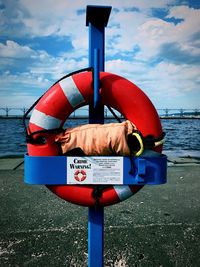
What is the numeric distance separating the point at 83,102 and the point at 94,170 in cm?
47

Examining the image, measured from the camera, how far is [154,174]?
1.80m

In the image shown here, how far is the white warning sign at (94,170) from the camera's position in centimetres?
178

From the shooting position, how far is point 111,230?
126 inches

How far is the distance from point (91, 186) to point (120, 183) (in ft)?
0.63

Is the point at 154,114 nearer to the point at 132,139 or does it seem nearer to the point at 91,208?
the point at 132,139

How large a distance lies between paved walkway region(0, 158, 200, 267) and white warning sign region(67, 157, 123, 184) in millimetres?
1146

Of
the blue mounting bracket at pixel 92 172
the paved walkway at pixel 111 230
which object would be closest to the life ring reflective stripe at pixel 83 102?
the blue mounting bracket at pixel 92 172

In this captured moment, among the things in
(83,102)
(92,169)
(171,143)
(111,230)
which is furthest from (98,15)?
(171,143)

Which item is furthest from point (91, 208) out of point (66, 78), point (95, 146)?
point (66, 78)

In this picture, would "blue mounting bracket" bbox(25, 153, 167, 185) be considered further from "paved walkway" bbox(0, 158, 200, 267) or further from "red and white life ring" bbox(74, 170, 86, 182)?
"paved walkway" bbox(0, 158, 200, 267)

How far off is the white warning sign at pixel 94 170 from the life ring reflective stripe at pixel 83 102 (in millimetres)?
68

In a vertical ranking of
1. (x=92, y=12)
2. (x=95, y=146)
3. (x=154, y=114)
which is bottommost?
(x=95, y=146)

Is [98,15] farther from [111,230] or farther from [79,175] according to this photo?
[111,230]

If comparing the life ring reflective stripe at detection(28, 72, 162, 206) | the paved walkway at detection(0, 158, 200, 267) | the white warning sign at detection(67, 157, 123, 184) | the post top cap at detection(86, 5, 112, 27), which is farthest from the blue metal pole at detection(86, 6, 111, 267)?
the paved walkway at detection(0, 158, 200, 267)
